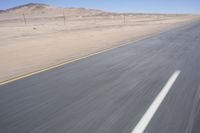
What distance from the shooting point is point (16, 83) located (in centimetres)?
705

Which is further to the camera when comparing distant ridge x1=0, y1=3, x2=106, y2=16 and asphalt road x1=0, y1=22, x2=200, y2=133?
distant ridge x1=0, y1=3, x2=106, y2=16

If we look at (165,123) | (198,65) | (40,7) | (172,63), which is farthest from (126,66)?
(40,7)

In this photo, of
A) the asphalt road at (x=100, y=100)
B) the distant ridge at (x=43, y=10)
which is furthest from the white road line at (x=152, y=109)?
the distant ridge at (x=43, y=10)

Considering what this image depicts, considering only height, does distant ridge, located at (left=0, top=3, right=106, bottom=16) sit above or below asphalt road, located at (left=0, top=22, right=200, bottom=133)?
above

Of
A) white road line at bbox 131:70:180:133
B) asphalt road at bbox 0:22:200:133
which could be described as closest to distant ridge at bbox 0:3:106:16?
asphalt road at bbox 0:22:200:133

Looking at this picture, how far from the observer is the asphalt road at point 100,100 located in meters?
4.25

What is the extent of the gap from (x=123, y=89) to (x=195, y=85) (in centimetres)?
210

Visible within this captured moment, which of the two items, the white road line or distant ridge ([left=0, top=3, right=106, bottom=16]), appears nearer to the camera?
the white road line

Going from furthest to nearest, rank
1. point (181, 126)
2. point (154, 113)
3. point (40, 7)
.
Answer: point (40, 7) → point (154, 113) → point (181, 126)

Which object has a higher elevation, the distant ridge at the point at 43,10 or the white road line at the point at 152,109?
the distant ridge at the point at 43,10

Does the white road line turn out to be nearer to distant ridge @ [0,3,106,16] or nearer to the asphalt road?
the asphalt road

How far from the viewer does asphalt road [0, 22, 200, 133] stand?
13.9 ft

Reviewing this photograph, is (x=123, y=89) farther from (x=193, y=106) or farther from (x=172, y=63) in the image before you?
(x=172, y=63)

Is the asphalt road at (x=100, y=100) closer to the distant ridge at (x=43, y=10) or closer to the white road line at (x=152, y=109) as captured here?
the white road line at (x=152, y=109)
